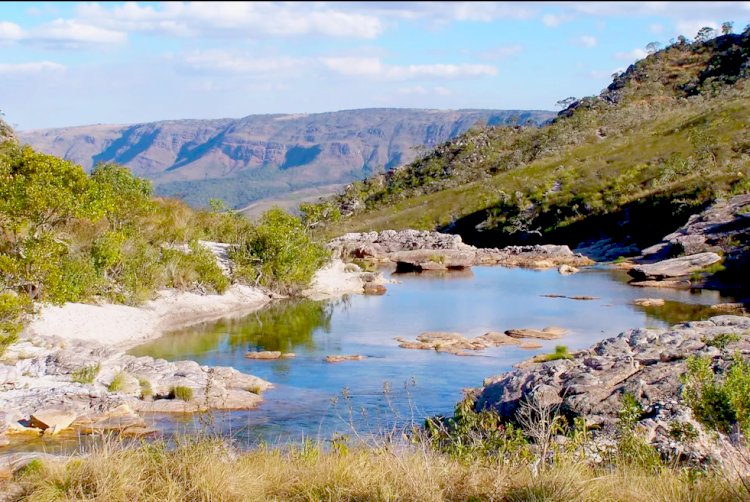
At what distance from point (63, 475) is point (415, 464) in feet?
11.5

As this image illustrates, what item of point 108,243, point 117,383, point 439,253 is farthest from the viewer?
point 439,253

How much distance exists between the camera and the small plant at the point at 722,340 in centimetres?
1711

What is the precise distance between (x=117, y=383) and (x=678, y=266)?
31.1 metres

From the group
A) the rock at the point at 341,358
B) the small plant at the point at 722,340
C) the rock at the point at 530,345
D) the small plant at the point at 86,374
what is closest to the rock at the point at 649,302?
the rock at the point at 530,345

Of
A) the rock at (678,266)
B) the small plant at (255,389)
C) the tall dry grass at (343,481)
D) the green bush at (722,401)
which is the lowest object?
the small plant at (255,389)

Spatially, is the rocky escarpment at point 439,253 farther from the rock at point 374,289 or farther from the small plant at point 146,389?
the small plant at point 146,389

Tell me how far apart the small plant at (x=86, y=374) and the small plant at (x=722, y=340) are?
46.5 feet

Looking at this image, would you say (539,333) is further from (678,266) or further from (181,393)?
(678,266)

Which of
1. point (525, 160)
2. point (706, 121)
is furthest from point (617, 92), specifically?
point (706, 121)

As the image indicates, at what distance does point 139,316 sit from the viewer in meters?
28.6

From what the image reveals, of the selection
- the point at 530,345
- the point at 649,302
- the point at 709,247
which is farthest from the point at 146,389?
the point at 709,247

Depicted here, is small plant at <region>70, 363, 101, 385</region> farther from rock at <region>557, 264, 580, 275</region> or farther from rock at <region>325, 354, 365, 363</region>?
rock at <region>557, 264, 580, 275</region>

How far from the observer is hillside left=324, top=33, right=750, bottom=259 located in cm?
5788

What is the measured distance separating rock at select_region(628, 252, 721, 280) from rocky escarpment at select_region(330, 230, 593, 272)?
8864 mm
